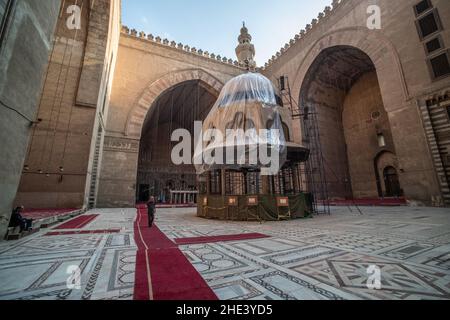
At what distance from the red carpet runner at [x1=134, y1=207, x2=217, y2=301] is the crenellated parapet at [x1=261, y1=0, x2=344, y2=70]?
60.0 feet

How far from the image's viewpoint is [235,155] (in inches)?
292

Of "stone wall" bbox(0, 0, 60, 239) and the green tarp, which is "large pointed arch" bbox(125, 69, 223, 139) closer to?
the green tarp

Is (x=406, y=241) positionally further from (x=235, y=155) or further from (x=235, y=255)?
(x=235, y=155)

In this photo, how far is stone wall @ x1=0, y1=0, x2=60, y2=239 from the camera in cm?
336

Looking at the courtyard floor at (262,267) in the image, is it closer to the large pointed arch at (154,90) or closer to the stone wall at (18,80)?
the stone wall at (18,80)

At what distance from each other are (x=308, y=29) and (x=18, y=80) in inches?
715

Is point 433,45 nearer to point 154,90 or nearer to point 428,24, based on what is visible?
point 428,24

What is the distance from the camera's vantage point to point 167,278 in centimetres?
189

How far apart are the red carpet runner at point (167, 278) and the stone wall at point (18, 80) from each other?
3.13 m

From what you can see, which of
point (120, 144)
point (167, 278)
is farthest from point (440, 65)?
point (120, 144)

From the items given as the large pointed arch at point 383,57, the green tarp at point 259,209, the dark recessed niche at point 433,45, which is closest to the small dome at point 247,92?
the green tarp at point 259,209

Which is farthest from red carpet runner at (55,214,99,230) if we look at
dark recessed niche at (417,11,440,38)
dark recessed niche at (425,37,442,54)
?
dark recessed niche at (417,11,440,38)

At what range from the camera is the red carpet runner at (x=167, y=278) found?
5.12ft

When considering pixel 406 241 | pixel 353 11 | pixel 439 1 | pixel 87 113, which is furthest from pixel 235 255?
pixel 353 11
